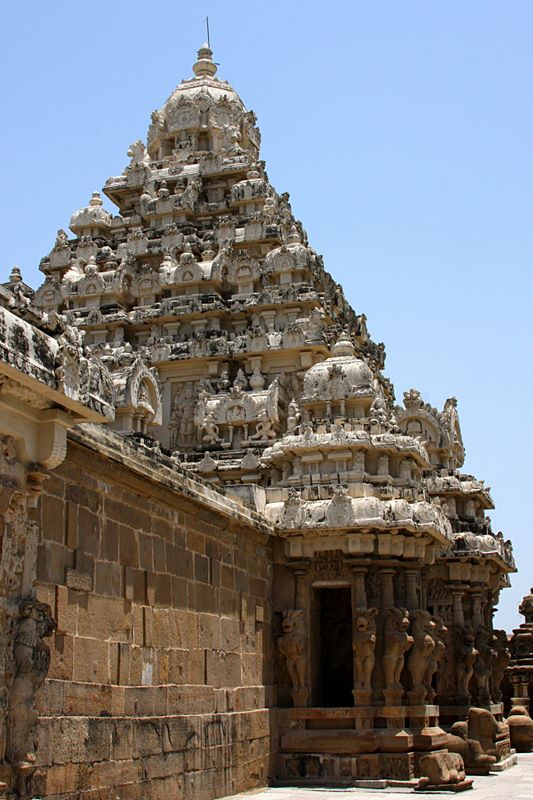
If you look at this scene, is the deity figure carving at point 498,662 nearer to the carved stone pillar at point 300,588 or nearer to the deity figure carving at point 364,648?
the deity figure carving at point 364,648

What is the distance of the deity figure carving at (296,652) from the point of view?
1748cm

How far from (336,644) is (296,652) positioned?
229 centimetres

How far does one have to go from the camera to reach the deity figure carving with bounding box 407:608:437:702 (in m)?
18.0

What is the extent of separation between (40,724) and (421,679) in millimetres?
9159

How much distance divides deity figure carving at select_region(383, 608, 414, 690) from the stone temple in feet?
0.11

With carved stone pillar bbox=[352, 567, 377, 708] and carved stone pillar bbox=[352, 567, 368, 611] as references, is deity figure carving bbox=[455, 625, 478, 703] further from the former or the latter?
carved stone pillar bbox=[352, 567, 368, 611]

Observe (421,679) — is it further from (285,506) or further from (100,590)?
(100,590)

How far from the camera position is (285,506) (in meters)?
17.8

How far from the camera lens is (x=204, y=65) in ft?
102

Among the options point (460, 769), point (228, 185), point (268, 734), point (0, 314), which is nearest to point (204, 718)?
point (268, 734)

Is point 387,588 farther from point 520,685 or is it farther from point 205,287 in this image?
point 520,685

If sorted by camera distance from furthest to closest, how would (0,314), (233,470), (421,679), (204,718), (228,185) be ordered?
1. (228,185)
2. (233,470)
3. (421,679)
4. (204,718)
5. (0,314)

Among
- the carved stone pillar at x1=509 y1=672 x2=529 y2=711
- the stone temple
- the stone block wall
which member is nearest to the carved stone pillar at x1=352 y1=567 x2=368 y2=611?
the stone temple

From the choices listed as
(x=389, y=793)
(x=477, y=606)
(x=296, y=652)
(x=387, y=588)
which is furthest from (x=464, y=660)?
(x=389, y=793)
